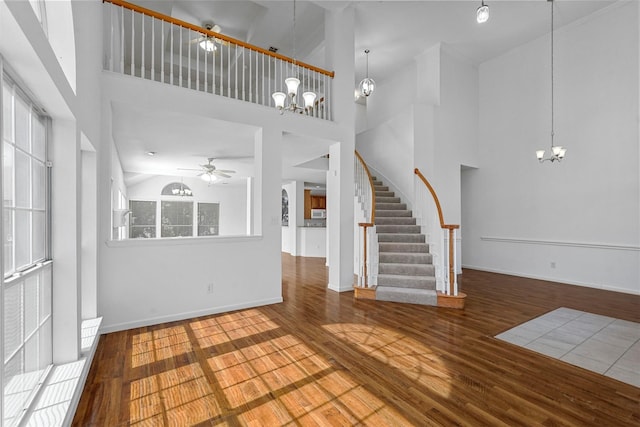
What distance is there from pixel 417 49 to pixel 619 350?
6400 mm

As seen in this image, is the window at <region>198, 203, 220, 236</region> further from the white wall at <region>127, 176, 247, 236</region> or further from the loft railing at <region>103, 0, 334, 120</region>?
the loft railing at <region>103, 0, 334, 120</region>

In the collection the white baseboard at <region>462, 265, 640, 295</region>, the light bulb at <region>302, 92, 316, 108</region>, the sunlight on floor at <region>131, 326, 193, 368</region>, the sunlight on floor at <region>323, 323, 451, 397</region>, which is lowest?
the white baseboard at <region>462, 265, 640, 295</region>

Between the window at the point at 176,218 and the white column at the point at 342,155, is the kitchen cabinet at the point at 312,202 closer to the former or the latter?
the window at the point at 176,218

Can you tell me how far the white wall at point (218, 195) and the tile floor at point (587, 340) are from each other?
8.53 meters

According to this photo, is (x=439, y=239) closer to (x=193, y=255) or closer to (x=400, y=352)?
(x=400, y=352)

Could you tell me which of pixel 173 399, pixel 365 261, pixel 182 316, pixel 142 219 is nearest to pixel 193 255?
pixel 182 316

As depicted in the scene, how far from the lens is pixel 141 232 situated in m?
9.34

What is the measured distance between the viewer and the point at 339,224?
4.91 meters

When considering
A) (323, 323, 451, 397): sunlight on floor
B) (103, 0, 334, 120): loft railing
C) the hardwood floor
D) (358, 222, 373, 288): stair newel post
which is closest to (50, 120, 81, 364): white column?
the hardwood floor

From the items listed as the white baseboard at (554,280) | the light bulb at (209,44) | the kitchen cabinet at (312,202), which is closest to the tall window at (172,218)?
the kitchen cabinet at (312,202)

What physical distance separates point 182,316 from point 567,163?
7177 mm

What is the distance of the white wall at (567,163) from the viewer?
4938 millimetres

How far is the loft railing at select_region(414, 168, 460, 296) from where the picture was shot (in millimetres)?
4137

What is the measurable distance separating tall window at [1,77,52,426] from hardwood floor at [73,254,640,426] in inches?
17.9
